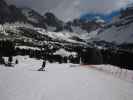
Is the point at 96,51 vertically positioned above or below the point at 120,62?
above

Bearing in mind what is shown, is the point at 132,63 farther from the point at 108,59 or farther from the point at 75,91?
the point at 75,91

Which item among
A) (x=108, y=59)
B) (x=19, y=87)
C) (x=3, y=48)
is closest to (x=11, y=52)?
(x=3, y=48)

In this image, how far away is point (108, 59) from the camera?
11669cm

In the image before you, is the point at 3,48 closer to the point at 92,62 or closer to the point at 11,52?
the point at 11,52

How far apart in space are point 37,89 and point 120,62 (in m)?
88.9

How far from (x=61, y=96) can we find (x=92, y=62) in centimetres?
6416

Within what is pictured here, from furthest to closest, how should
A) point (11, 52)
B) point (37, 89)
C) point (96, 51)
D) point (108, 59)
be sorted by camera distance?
point (11, 52) < point (108, 59) < point (96, 51) < point (37, 89)

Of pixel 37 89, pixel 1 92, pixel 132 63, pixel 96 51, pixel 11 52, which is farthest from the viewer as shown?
pixel 11 52

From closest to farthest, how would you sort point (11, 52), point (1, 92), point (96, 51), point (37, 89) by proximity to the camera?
point (1, 92), point (37, 89), point (96, 51), point (11, 52)

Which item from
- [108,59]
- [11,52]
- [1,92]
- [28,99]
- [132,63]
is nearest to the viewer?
[28,99]

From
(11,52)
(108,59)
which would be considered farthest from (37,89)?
(11,52)

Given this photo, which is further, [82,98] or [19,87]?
[19,87]

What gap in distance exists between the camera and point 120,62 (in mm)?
103875

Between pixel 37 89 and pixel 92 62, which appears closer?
pixel 37 89
